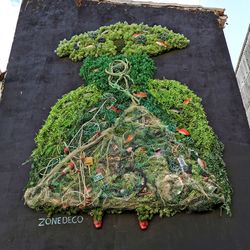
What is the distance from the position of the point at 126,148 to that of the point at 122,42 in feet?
9.72

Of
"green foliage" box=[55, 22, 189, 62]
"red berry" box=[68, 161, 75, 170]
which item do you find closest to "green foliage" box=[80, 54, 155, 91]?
"green foliage" box=[55, 22, 189, 62]

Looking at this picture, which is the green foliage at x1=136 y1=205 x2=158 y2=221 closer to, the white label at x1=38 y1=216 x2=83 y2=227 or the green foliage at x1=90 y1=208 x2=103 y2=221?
the green foliage at x1=90 y1=208 x2=103 y2=221

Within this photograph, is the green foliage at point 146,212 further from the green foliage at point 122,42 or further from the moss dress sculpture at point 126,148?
the green foliage at point 122,42

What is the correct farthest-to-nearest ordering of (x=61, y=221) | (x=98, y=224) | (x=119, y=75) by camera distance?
(x=119, y=75)
(x=61, y=221)
(x=98, y=224)

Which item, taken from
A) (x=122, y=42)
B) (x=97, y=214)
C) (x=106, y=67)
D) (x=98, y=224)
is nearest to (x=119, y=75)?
(x=106, y=67)

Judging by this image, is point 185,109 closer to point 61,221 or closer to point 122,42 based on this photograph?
point 122,42

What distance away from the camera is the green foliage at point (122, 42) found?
9.58m

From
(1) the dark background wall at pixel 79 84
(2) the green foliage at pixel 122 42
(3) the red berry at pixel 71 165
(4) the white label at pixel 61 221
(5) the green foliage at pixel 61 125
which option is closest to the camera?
(1) the dark background wall at pixel 79 84

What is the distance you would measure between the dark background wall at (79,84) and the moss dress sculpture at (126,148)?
0.24 metres

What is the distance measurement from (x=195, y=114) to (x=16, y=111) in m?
3.70

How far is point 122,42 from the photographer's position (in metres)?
9.77

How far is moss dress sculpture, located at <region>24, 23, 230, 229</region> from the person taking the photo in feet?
23.8

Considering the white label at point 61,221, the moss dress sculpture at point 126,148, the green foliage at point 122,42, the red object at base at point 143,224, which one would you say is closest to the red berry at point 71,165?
the moss dress sculpture at point 126,148

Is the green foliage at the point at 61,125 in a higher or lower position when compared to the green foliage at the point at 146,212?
higher
